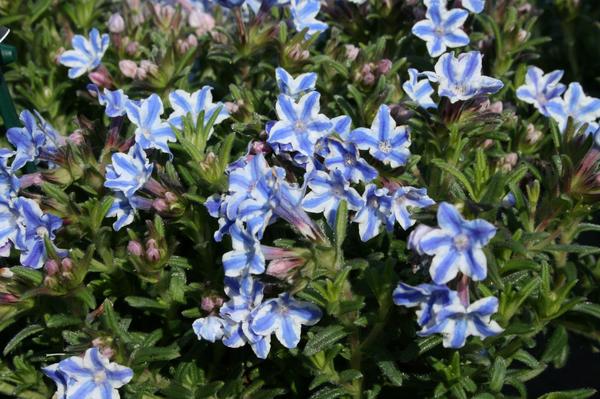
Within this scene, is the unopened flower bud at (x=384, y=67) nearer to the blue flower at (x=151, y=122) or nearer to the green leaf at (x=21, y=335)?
the blue flower at (x=151, y=122)

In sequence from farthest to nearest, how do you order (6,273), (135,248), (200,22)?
(200,22) < (6,273) < (135,248)

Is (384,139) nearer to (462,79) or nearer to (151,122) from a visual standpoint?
(462,79)

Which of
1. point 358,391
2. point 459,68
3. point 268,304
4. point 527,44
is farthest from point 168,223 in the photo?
point 527,44

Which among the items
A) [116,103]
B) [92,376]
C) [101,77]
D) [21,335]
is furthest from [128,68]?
[92,376]

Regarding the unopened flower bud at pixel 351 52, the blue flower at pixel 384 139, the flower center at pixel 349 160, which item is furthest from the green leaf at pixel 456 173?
the unopened flower bud at pixel 351 52

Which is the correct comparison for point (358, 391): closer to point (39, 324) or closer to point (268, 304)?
point (268, 304)

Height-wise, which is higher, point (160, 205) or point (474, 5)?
point (474, 5)
